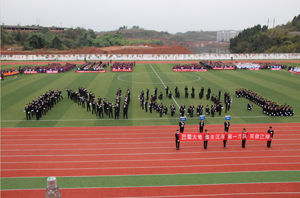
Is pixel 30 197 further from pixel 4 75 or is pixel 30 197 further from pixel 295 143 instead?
pixel 4 75

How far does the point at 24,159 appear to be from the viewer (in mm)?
13289

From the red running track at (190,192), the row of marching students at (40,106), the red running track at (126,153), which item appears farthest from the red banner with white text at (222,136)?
the row of marching students at (40,106)

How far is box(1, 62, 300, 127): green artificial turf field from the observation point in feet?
64.6

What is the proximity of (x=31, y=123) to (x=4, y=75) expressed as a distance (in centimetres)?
2641

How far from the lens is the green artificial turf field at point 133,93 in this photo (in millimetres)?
19688

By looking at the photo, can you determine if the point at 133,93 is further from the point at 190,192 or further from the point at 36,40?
the point at 36,40

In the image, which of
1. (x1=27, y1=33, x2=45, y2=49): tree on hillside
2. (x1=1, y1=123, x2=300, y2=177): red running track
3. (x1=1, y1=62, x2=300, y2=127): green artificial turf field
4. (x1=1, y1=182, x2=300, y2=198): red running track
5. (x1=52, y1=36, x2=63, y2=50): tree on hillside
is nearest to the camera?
(x1=1, y1=182, x2=300, y2=198): red running track

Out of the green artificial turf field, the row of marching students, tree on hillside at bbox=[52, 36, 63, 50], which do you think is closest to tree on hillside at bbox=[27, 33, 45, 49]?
tree on hillside at bbox=[52, 36, 63, 50]

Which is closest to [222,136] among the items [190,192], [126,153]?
[190,192]

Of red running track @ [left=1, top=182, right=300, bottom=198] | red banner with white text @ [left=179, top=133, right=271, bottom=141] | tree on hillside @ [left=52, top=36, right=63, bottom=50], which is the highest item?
tree on hillside @ [left=52, top=36, right=63, bottom=50]

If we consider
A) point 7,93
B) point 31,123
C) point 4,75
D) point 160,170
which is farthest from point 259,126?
point 4,75

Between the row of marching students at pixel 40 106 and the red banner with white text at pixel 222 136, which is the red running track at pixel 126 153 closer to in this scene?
the red banner with white text at pixel 222 136

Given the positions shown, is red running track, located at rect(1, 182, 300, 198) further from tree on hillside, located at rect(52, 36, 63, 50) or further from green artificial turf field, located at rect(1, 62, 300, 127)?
tree on hillside, located at rect(52, 36, 63, 50)

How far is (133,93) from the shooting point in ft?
94.6
